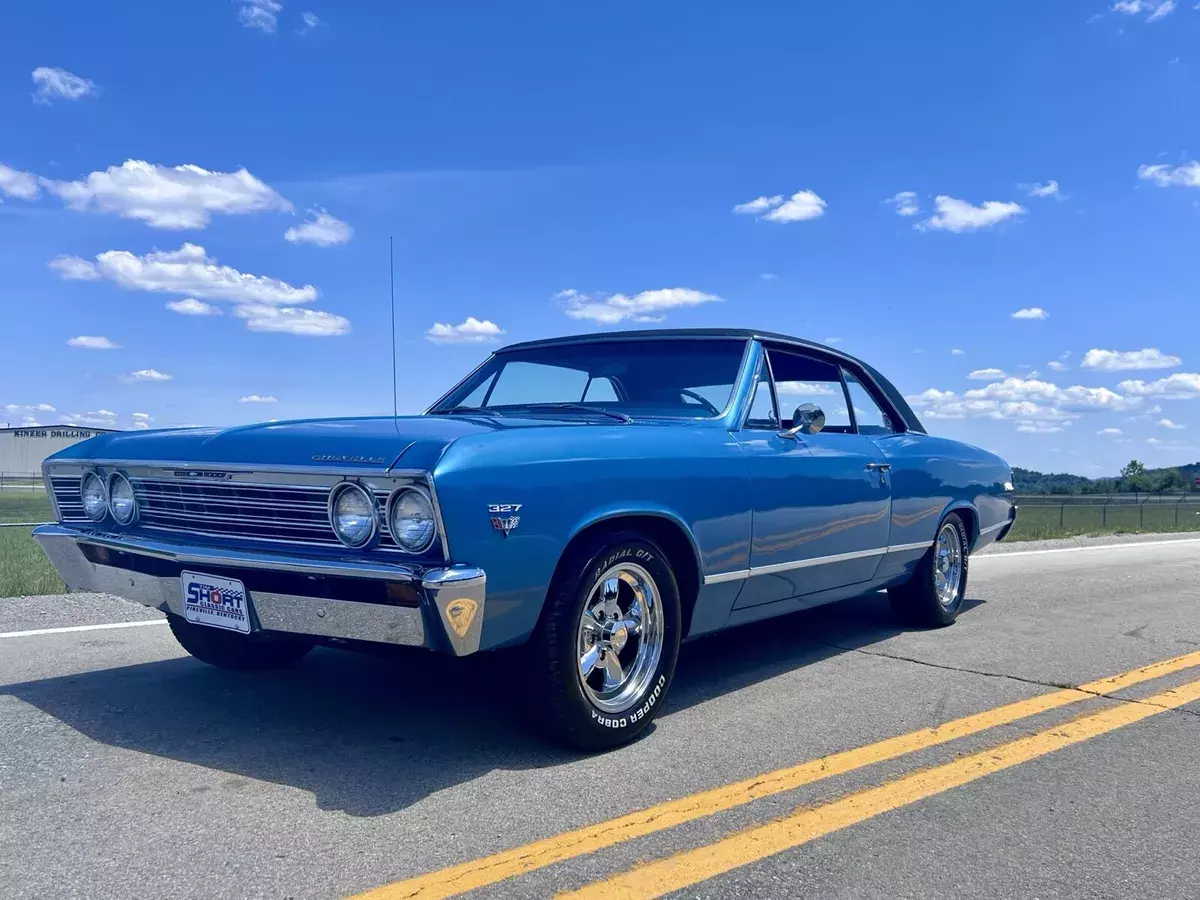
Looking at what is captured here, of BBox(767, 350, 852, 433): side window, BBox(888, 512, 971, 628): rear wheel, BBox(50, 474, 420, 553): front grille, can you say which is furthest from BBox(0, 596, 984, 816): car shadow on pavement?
BBox(767, 350, 852, 433): side window

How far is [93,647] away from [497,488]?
10.6 feet

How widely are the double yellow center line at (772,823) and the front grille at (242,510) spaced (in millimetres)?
1026

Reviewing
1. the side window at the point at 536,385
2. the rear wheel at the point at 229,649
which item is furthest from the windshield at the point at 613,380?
the rear wheel at the point at 229,649

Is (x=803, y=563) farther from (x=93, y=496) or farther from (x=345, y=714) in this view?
(x=93, y=496)

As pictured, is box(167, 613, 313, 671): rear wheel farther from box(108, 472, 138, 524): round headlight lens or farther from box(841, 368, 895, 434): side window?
box(841, 368, 895, 434): side window

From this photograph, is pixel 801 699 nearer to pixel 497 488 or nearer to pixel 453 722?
pixel 453 722

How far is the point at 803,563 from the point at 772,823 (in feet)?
6.16

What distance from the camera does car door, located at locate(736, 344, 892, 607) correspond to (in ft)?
14.6

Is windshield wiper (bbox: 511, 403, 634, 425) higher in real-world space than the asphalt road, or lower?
Result: higher

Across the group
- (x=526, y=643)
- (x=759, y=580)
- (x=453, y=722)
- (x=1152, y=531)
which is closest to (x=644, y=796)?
(x=526, y=643)

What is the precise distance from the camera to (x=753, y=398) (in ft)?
15.5

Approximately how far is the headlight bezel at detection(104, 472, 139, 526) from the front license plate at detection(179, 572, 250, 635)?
0.56m

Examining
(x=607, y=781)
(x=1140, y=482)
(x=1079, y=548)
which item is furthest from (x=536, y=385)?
(x=1140, y=482)

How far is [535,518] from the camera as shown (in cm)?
331
